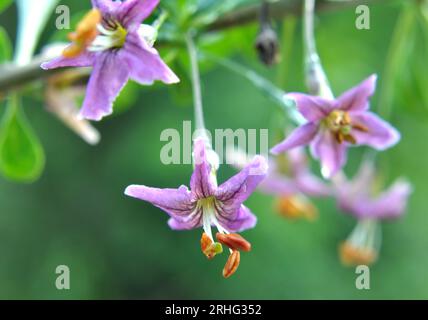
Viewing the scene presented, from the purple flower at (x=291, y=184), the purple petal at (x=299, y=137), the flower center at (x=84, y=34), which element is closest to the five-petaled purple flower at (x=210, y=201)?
the purple petal at (x=299, y=137)

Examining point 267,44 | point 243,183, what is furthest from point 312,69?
point 243,183

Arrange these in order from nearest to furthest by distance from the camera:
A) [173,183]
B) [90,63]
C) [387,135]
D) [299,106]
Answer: [90,63] → [299,106] → [387,135] → [173,183]

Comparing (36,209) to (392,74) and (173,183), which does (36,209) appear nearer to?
(173,183)

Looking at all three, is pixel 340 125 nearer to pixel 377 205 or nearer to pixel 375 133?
pixel 375 133

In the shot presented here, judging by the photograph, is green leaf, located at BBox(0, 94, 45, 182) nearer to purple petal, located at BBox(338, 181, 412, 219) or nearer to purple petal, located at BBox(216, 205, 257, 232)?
purple petal, located at BBox(216, 205, 257, 232)

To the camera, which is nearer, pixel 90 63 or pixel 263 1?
pixel 90 63
